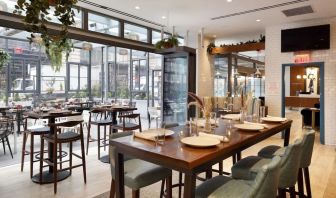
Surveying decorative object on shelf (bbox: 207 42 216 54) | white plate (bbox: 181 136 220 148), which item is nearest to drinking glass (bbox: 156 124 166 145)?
white plate (bbox: 181 136 220 148)

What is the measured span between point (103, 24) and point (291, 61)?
500 centimetres

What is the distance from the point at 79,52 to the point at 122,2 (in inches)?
239

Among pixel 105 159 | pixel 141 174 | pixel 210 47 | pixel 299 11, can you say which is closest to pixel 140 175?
pixel 141 174

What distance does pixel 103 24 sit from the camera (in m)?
→ 5.73

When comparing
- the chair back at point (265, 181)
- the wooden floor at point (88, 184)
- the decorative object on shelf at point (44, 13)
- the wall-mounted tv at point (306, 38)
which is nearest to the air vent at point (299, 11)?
the wall-mounted tv at point (306, 38)

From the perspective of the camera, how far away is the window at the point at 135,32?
248 inches

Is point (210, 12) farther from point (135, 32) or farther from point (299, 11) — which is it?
point (135, 32)

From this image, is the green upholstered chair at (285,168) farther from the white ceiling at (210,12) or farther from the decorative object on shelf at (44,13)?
the white ceiling at (210,12)

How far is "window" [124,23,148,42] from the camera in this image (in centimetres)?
629

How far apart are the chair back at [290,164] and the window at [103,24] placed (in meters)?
4.81

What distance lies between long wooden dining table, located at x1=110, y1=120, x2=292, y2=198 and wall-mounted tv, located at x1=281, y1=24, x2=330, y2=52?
4.86 m

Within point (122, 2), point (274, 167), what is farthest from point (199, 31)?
point (274, 167)

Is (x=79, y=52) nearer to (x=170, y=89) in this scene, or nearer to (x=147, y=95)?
(x=147, y=95)

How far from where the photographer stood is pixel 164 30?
7.24m
